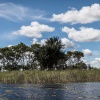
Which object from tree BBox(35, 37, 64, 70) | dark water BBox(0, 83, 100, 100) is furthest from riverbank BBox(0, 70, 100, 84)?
tree BBox(35, 37, 64, 70)

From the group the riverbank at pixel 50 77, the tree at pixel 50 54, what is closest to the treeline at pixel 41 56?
the tree at pixel 50 54

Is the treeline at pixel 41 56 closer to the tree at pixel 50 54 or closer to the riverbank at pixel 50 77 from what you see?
the tree at pixel 50 54

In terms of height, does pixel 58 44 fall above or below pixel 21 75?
above

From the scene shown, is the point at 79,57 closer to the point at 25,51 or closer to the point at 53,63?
the point at 25,51

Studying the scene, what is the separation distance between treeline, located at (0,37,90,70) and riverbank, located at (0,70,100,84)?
28.9 m

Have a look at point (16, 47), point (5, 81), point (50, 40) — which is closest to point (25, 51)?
point (16, 47)

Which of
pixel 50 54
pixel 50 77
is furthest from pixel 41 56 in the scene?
pixel 50 77

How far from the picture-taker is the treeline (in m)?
80.1

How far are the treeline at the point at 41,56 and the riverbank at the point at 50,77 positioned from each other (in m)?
28.9

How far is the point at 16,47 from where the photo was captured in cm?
10325

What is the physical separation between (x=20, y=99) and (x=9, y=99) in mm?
796

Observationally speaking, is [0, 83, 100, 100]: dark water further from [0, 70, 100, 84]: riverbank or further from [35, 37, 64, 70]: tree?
[35, 37, 64, 70]: tree

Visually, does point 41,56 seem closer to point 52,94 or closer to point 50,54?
point 50,54

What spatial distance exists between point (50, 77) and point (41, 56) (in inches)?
1645
